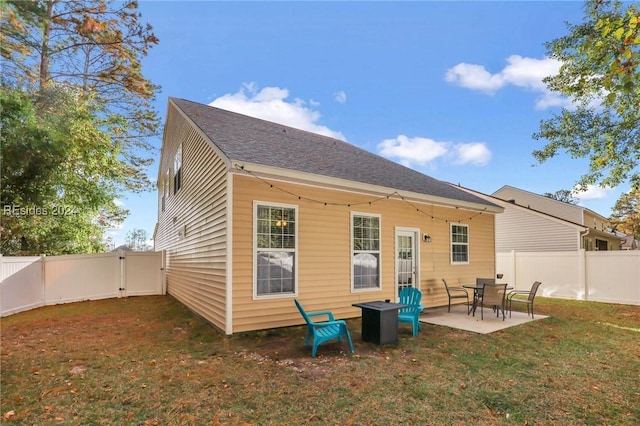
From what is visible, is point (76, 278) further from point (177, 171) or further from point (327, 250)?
point (327, 250)

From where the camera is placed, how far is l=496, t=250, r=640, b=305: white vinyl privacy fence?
10.9 meters

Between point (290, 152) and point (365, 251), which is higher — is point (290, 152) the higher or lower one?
the higher one

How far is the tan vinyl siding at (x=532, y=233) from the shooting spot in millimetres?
15055

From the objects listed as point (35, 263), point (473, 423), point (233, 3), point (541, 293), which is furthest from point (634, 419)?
point (35, 263)

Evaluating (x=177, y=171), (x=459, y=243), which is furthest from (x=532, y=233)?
(x=177, y=171)

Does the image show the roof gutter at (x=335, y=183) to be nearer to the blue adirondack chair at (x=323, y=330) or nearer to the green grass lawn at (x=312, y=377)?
the blue adirondack chair at (x=323, y=330)

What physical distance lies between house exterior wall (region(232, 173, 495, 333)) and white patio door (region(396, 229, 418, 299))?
169 millimetres

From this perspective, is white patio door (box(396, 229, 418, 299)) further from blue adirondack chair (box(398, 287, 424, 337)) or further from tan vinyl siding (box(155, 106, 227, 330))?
tan vinyl siding (box(155, 106, 227, 330))

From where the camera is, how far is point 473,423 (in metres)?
3.07

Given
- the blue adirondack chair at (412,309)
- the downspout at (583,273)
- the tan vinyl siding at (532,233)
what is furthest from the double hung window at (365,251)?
the tan vinyl siding at (532,233)

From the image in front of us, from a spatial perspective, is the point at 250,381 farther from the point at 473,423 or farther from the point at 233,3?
the point at 233,3

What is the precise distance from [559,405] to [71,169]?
47.9ft

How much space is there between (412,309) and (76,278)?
10371 mm

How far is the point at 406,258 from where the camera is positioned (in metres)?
8.88
